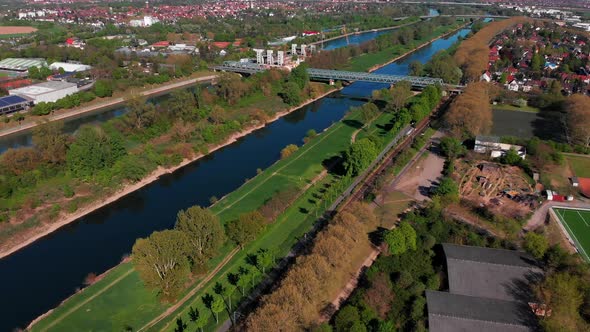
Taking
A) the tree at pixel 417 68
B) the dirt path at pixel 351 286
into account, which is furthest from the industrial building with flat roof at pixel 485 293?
the tree at pixel 417 68

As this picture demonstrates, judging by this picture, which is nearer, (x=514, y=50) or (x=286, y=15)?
(x=514, y=50)

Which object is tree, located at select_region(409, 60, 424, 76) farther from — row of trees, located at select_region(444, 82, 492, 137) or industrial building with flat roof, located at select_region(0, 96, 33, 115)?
industrial building with flat roof, located at select_region(0, 96, 33, 115)

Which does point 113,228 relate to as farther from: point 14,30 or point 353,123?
point 14,30

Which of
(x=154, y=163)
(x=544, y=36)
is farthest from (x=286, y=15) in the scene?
(x=154, y=163)

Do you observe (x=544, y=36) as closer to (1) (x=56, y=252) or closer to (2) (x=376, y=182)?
(2) (x=376, y=182)

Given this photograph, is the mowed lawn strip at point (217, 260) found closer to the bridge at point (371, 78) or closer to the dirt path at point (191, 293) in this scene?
the dirt path at point (191, 293)

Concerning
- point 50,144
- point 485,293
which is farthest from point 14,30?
point 485,293

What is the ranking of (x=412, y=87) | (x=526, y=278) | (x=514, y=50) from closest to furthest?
(x=526, y=278), (x=412, y=87), (x=514, y=50)
